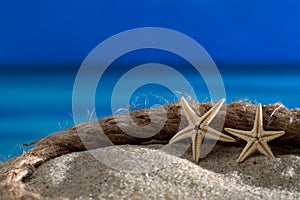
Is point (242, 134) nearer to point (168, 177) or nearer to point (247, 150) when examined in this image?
point (247, 150)

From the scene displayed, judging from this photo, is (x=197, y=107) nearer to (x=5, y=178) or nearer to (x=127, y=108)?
(x=127, y=108)

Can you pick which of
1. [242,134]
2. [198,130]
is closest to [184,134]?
[198,130]

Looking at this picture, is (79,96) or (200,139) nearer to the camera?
(200,139)

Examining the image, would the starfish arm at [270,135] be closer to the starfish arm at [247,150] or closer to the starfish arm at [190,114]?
the starfish arm at [247,150]

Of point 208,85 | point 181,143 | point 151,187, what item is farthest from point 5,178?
point 208,85

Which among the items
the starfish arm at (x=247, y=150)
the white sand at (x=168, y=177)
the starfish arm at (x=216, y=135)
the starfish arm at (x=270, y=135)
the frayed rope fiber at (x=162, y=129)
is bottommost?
the white sand at (x=168, y=177)

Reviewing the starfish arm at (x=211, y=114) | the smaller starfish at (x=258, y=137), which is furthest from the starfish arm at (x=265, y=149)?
the starfish arm at (x=211, y=114)
